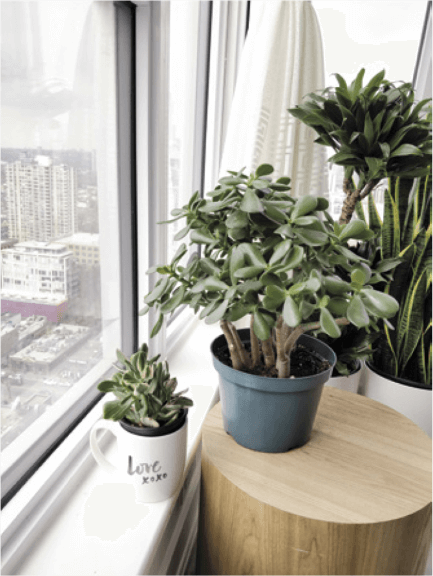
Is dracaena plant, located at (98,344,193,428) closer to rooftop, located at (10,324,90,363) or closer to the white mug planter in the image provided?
the white mug planter

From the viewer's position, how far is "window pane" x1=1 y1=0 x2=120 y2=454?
2.10ft

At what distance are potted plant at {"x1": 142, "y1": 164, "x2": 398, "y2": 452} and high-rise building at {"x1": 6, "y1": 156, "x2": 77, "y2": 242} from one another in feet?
0.71

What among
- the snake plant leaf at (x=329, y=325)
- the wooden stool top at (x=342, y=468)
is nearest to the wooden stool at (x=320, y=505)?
the wooden stool top at (x=342, y=468)

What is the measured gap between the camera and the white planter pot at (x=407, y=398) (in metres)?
1.22

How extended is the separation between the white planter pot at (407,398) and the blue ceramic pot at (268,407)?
0.54m

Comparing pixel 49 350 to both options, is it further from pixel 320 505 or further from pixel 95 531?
pixel 320 505

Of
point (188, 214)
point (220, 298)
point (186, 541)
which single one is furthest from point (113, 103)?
point (186, 541)

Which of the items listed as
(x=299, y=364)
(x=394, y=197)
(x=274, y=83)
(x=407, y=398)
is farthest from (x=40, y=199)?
(x=407, y=398)

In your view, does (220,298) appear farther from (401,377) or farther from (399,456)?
(401,377)

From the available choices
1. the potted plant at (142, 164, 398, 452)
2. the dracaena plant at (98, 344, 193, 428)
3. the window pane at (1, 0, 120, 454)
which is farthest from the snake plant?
the window pane at (1, 0, 120, 454)

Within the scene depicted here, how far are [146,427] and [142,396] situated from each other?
5 cm

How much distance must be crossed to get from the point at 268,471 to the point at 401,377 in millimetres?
766

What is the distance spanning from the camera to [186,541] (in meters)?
1.02

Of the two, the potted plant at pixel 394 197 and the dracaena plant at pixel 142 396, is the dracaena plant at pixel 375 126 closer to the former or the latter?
the potted plant at pixel 394 197
